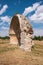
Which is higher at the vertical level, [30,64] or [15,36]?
[15,36]

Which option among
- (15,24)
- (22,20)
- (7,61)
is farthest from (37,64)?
(15,24)

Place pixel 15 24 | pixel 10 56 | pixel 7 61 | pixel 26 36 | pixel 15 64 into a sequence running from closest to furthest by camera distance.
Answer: pixel 15 64 → pixel 7 61 → pixel 10 56 → pixel 26 36 → pixel 15 24

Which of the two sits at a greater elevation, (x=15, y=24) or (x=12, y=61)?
(x=15, y=24)

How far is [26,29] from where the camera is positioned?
2409cm

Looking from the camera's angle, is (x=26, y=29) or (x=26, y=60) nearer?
(x=26, y=60)

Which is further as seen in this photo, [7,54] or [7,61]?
[7,54]

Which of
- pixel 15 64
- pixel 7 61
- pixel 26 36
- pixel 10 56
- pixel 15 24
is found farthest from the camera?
pixel 15 24

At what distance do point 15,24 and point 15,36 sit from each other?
6.91 ft

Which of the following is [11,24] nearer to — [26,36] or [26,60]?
[26,36]

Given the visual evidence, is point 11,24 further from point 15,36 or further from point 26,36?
point 26,36

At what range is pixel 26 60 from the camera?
18.0 metres

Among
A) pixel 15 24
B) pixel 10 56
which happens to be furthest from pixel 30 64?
pixel 15 24

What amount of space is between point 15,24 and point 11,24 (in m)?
1.43

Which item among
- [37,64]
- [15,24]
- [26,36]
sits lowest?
[37,64]
